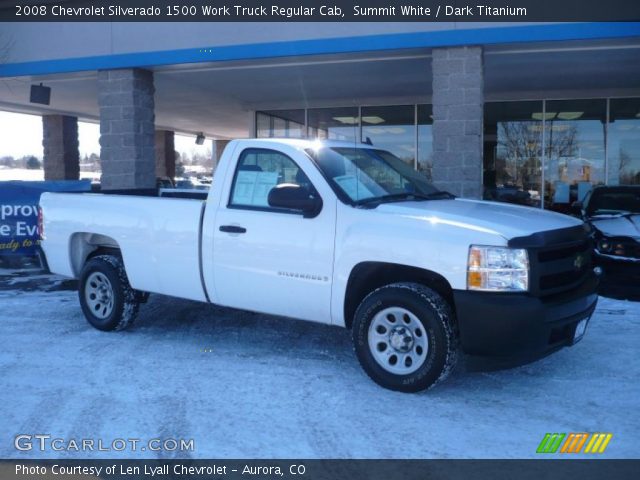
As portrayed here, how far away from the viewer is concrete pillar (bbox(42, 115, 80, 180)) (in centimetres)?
1923

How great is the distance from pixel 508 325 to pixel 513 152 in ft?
40.8

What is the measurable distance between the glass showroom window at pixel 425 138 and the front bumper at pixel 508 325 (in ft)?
38.2

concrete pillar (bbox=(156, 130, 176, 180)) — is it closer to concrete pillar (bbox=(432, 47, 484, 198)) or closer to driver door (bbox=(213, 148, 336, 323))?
concrete pillar (bbox=(432, 47, 484, 198))

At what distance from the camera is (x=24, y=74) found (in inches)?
468

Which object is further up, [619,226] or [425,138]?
[425,138]

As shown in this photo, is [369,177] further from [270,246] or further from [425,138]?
[425,138]

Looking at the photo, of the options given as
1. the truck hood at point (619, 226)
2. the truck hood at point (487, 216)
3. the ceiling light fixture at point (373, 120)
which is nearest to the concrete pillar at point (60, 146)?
the ceiling light fixture at point (373, 120)

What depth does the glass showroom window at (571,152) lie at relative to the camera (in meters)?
14.9

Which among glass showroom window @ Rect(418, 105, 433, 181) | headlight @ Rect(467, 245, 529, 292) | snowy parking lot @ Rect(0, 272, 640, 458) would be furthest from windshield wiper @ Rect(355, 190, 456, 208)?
glass showroom window @ Rect(418, 105, 433, 181)

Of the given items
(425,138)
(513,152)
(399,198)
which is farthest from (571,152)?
(399,198)

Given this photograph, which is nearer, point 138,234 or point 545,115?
point 138,234

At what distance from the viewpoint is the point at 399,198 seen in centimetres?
527

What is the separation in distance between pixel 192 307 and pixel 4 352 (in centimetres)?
228
